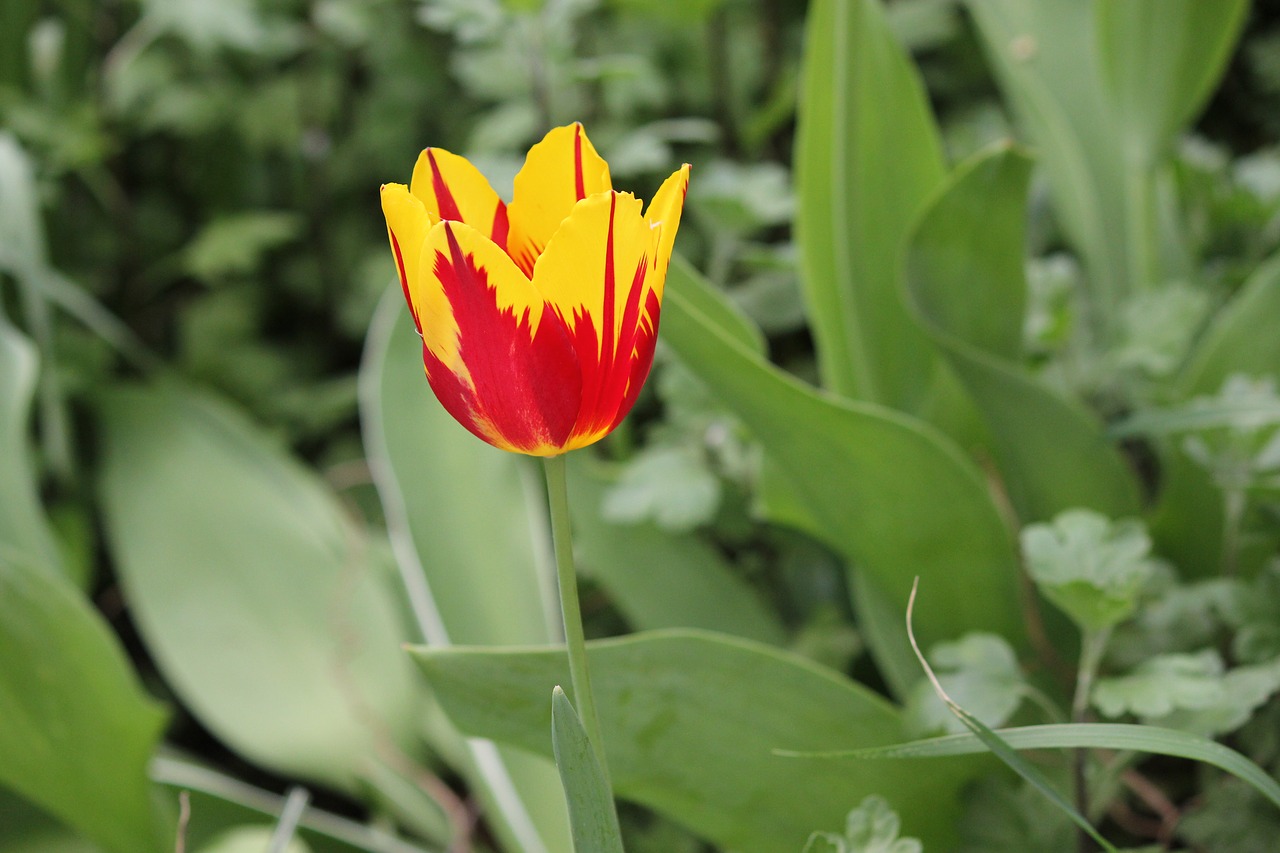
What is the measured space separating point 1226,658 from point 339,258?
96 centimetres

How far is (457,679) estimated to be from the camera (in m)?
0.44

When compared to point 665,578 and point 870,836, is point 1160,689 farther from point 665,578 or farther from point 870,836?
point 665,578

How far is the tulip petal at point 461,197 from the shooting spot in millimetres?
342

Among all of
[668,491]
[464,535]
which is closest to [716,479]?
[668,491]

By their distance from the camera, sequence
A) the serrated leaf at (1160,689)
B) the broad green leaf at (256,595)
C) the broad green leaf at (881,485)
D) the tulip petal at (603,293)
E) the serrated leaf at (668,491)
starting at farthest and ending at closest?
the broad green leaf at (256,595) < the serrated leaf at (668,491) < the broad green leaf at (881,485) < the serrated leaf at (1160,689) < the tulip petal at (603,293)

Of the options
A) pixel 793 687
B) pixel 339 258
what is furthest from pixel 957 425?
pixel 339 258

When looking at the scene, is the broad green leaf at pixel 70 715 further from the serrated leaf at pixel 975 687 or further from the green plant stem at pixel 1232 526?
the green plant stem at pixel 1232 526

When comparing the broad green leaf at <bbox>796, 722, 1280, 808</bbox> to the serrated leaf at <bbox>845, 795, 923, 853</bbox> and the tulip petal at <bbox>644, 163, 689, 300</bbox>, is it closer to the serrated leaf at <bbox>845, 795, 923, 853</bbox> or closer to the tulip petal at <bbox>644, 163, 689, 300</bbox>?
the serrated leaf at <bbox>845, 795, 923, 853</bbox>

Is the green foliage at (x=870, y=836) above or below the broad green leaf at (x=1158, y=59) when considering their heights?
below

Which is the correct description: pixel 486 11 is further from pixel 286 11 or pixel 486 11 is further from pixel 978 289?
pixel 286 11

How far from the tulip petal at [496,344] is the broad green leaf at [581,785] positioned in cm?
8

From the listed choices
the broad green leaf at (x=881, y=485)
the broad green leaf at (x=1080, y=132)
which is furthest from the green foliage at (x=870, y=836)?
the broad green leaf at (x=1080, y=132)

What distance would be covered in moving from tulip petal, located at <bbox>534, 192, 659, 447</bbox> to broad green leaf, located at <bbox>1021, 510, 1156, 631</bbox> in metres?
0.22

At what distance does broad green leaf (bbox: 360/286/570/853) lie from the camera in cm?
67
